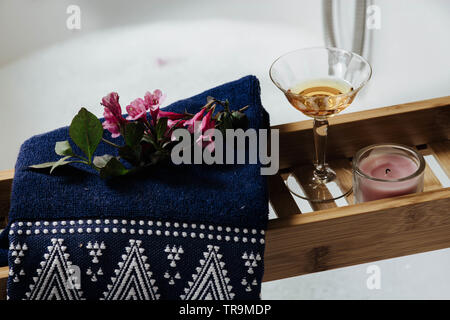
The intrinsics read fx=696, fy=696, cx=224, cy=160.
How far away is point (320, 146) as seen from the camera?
2.39ft

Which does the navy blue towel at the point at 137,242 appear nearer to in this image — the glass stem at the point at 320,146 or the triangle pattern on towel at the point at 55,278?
the triangle pattern on towel at the point at 55,278

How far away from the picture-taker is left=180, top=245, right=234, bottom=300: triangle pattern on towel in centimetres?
61

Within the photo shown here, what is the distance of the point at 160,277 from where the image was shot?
0.61 m

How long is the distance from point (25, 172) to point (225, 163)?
0.61 ft

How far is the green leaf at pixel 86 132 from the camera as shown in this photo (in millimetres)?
632

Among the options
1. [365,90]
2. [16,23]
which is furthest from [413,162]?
[16,23]

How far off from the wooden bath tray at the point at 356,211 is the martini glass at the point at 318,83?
0.7 inches

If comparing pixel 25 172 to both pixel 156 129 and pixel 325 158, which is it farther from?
pixel 325 158

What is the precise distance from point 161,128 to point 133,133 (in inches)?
1.1
